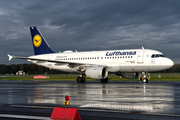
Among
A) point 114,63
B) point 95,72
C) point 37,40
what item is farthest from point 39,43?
point 114,63

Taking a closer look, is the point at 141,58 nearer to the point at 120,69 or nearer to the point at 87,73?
the point at 120,69

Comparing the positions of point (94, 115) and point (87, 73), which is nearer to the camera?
point (94, 115)

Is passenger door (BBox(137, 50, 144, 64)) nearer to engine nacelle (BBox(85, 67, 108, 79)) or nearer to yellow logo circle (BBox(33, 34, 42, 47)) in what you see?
engine nacelle (BBox(85, 67, 108, 79))

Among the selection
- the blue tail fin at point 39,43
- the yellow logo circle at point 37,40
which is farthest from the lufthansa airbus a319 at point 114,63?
the yellow logo circle at point 37,40

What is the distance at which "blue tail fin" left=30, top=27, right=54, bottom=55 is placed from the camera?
42.2 meters

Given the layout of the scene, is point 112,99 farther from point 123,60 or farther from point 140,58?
point 123,60

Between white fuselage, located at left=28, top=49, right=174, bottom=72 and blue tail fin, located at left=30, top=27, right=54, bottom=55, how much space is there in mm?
6464

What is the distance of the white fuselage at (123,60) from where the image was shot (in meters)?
30.5

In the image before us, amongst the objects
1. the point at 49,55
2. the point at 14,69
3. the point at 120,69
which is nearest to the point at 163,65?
the point at 120,69

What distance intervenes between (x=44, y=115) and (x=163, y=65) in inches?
954

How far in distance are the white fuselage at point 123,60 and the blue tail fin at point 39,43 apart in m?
6.46

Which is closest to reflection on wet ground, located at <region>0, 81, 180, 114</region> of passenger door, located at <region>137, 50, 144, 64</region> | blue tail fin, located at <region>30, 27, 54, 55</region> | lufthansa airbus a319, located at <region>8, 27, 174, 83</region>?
lufthansa airbus a319, located at <region>8, 27, 174, 83</region>

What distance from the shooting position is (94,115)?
8.51 meters

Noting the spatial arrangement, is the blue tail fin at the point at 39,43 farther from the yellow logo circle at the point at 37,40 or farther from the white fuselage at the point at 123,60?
the white fuselage at the point at 123,60
